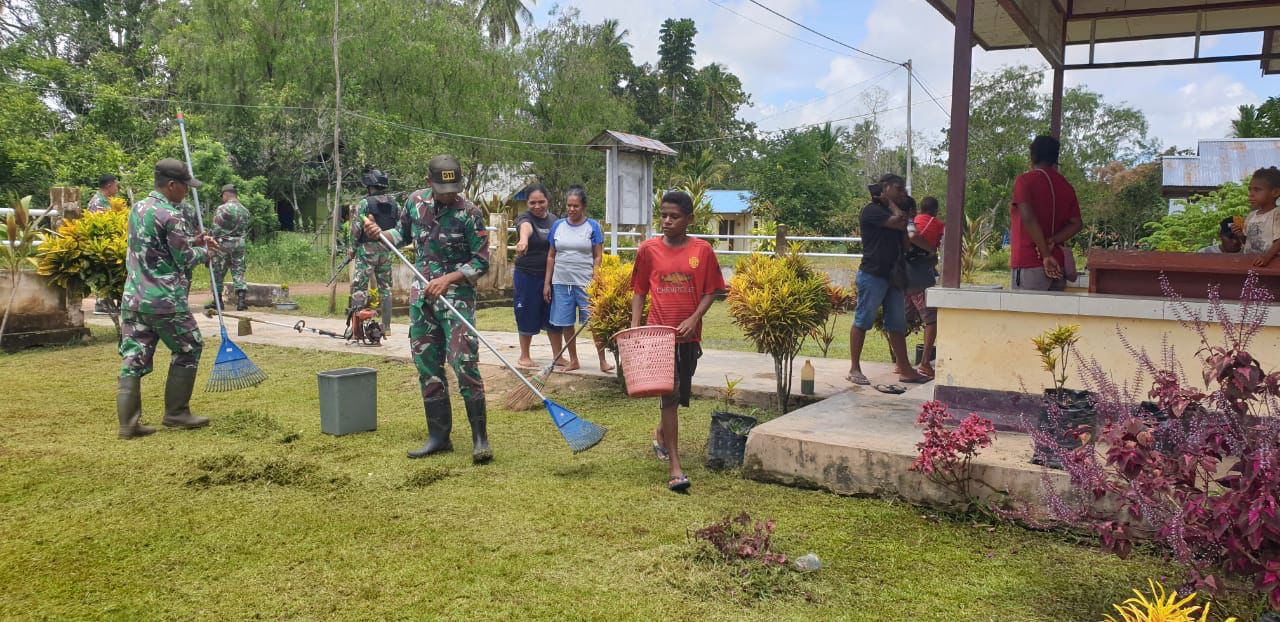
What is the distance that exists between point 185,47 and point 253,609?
2704 centimetres

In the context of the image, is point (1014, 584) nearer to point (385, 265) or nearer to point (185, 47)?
point (385, 265)

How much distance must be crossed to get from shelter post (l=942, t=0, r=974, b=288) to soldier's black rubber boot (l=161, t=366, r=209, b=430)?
5064 millimetres

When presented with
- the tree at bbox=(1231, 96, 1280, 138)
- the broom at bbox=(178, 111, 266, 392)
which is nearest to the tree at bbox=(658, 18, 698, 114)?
the tree at bbox=(1231, 96, 1280, 138)

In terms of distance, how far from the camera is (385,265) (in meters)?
10.0

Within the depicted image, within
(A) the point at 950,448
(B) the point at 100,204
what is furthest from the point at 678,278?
(B) the point at 100,204

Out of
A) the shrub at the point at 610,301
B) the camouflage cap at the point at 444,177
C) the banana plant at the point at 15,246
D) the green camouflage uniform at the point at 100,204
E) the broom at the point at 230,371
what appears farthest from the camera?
the green camouflage uniform at the point at 100,204

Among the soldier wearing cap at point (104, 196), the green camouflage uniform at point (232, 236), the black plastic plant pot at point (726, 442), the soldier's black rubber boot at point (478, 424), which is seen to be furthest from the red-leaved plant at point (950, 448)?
the green camouflage uniform at point (232, 236)

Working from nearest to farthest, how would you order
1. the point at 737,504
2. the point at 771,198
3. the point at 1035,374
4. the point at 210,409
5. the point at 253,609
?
the point at 253,609
the point at 737,504
the point at 1035,374
the point at 210,409
the point at 771,198

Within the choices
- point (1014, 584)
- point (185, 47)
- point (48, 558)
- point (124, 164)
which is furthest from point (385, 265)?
point (185, 47)

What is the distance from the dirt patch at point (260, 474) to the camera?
15.9 feet

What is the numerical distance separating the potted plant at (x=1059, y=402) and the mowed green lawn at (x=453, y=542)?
0.44 meters

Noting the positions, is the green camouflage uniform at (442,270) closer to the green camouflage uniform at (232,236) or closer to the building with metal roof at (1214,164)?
the green camouflage uniform at (232,236)

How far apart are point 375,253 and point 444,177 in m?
4.97

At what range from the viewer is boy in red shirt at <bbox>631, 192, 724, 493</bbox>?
4.72m
